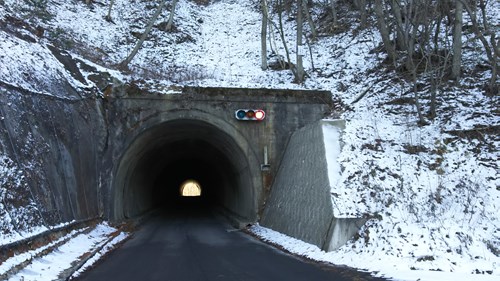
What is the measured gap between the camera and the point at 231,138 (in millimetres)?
17391

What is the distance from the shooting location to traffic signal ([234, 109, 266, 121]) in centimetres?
1705

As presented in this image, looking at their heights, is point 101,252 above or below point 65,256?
below

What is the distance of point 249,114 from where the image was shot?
17094mm

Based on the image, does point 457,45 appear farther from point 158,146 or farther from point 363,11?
point 158,146

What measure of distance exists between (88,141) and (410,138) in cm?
1044

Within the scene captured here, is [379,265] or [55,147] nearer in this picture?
[379,265]

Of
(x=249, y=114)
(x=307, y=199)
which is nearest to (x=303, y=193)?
(x=307, y=199)

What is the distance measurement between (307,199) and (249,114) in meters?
5.82

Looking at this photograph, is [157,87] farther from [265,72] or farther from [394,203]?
[394,203]

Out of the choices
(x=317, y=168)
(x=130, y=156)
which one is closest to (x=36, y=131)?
(x=130, y=156)

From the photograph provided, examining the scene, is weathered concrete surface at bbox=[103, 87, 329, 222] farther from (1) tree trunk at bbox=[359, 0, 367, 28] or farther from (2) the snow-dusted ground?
(1) tree trunk at bbox=[359, 0, 367, 28]

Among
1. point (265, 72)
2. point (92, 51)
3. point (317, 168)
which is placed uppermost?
point (92, 51)

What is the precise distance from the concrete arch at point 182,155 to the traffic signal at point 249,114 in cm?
51

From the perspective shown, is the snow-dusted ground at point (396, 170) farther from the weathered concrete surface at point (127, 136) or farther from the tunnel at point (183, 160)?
the tunnel at point (183, 160)
